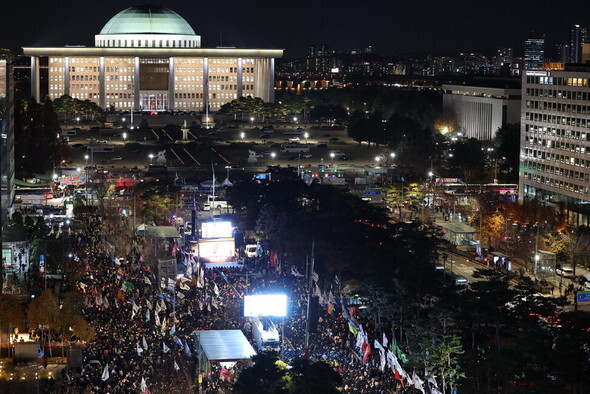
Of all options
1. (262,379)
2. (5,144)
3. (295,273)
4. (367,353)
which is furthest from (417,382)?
(5,144)

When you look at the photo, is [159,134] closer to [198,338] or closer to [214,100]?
[214,100]

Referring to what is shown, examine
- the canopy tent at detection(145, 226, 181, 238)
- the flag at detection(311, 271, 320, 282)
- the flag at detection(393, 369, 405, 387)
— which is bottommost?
the flag at detection(393, 369, 405, 387)

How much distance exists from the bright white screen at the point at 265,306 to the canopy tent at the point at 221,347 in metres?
1.68

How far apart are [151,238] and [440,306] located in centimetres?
1749

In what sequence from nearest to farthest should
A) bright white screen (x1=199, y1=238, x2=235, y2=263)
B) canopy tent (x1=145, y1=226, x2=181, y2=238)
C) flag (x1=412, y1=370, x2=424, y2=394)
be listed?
flag (x1=412, y1=370, x2=424, y2=394)
bright white screen (x1=199, y1=238, x2=235, y2=263)
canopy tent (x1=145, y1=226, x2=181, y2=238)

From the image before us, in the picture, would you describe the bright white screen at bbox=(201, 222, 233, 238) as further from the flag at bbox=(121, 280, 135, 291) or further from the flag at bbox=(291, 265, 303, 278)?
the flag at bbox=(121, 280, 135, 291)

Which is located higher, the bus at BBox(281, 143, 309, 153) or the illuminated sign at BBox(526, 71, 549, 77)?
the illuminated sign at BBox(526, 71, 549, 77)

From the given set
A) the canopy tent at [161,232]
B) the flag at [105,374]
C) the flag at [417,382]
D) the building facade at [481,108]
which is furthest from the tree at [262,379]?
the building facade at [481,108]

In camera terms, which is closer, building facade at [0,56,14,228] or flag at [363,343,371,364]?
flag at [363,343,371,364]

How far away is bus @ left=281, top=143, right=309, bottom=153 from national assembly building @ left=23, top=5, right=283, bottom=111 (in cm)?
5131

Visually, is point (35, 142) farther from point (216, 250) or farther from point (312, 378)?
point (312, 378)

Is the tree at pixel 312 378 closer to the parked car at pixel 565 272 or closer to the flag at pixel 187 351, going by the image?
the flag at pixel 187 351

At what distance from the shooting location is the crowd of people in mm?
27812

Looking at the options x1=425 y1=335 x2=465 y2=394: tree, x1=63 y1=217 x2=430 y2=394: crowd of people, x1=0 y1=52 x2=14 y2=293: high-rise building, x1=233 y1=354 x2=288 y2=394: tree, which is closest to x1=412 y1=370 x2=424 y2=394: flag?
x1=63 y1=217 x2=430 y2=394: crowd of people
